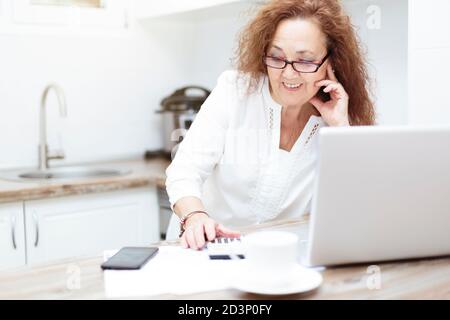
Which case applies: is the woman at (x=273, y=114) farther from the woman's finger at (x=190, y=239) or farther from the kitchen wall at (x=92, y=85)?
the kitchen wall at (x=92, y=85)

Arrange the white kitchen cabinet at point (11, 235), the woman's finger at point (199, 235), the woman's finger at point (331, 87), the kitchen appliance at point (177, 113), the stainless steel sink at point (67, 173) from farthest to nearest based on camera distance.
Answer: the kitchen appliance at point (177, 113), the stainless steel sink at point (67, 173), the white kitchen cabinet at point (11, 235), the woman's finger at point (331, 87), the woman's finger at point (199, 235)

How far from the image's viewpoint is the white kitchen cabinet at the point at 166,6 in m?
2.60

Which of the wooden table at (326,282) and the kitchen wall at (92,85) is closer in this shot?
the wooden table at (326,282)

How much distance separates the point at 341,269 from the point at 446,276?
0.17m

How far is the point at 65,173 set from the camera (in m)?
2.75

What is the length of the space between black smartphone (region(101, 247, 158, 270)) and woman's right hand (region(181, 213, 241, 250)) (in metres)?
0.08

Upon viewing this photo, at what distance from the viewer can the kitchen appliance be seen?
2.93 m

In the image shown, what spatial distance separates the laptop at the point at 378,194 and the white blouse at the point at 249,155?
592 mm

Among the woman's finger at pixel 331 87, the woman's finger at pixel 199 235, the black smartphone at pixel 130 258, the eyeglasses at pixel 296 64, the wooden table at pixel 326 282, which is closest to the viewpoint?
the wooden table at pixel 326 282

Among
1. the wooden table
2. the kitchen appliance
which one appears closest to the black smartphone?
the wooden table

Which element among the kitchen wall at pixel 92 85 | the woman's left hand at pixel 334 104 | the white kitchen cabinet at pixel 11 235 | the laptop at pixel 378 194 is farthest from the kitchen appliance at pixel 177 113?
the laptop at pixel 378 194
